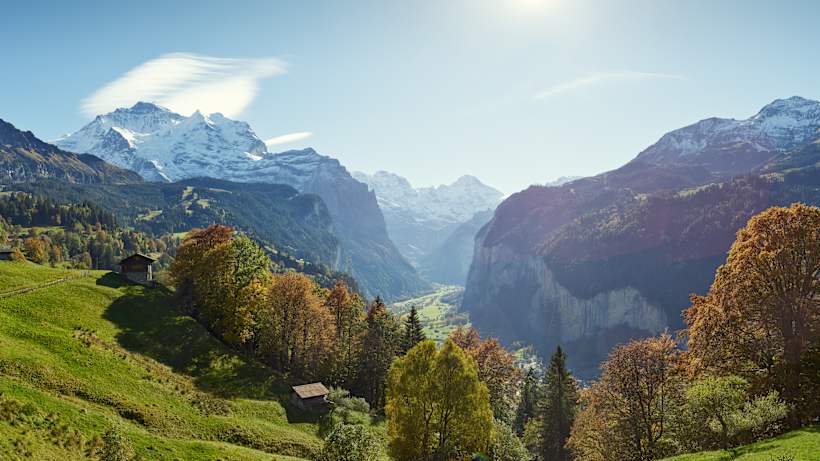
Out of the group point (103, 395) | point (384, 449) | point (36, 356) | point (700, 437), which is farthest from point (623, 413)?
point (36, 356)

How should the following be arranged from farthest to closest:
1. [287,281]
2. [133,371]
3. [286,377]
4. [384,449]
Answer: [287,281] → [286,377] → [384,449] → [133,371]

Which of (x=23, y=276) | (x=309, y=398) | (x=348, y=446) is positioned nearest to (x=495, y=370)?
(x=309, y=398)

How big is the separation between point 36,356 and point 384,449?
35.0 metres

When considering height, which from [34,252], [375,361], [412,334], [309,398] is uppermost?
[34,252]

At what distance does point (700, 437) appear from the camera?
1790 inches

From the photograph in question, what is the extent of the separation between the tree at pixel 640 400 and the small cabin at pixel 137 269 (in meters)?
72.6

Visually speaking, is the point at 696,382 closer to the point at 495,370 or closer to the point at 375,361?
the point at 495,370

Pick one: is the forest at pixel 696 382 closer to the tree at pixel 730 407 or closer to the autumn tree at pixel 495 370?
the tree at pixel 730 407

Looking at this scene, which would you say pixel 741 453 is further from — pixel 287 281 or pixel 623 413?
pixel 287 281

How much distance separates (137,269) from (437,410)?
61177mm

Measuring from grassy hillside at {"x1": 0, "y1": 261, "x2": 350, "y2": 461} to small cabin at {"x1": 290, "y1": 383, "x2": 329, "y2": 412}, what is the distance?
5.88 ft

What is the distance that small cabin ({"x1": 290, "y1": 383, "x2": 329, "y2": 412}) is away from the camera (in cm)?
6169

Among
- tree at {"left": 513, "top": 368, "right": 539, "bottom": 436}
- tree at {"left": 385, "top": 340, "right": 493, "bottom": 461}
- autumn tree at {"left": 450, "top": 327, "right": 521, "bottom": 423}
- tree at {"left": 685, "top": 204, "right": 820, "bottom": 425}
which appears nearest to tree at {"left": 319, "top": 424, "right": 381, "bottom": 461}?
tree at {"left": 385, "top": 340, "right": 493, "bottom": 461}

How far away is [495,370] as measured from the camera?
276 ft
